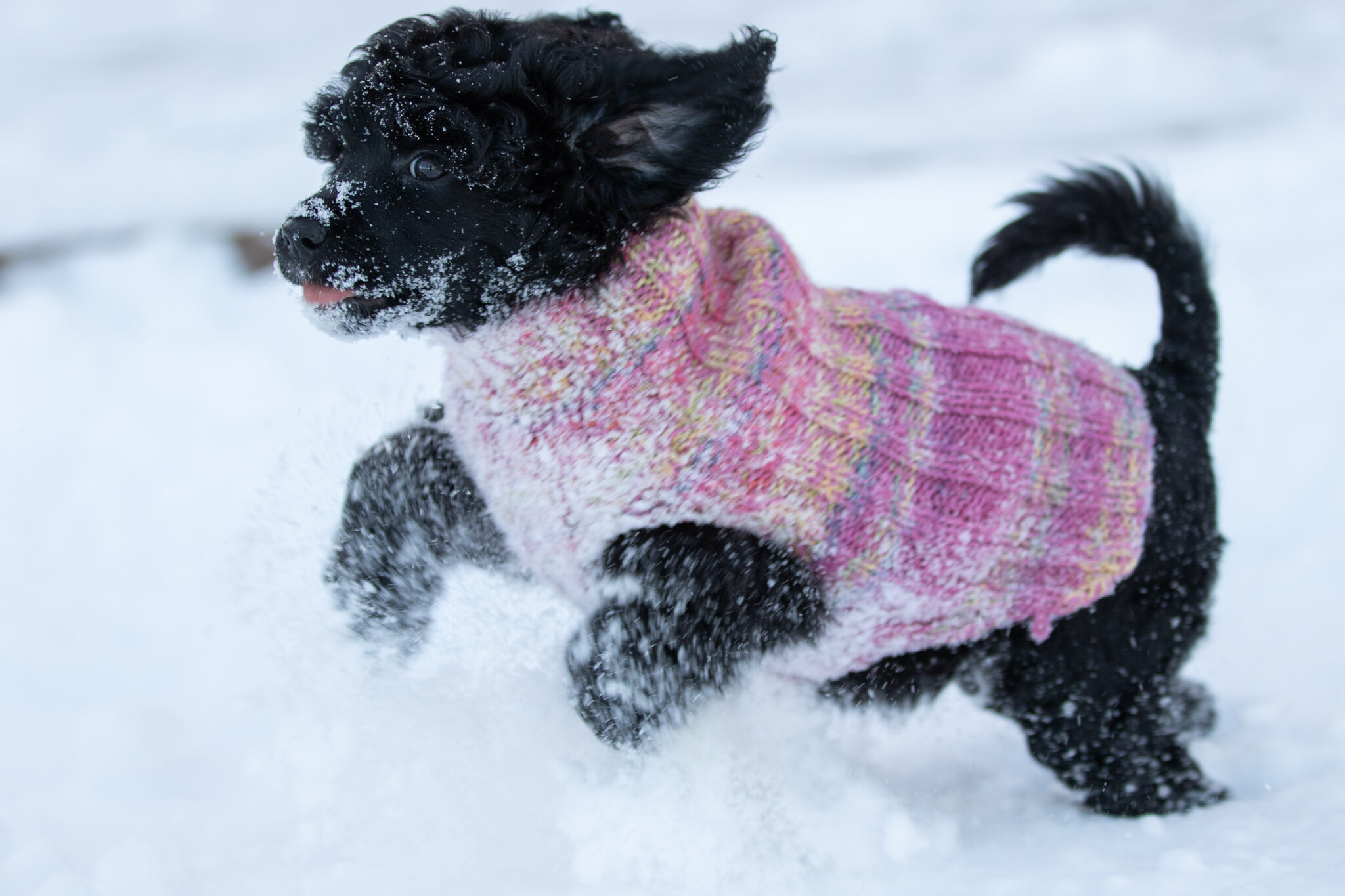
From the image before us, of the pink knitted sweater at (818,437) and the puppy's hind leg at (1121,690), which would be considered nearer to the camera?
the pink knitted sweater at (818,437)

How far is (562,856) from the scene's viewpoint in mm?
1620

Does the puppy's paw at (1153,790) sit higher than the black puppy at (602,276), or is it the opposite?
the black puppy at (602,276)

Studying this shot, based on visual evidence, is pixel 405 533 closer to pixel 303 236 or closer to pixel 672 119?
pixel 303 236

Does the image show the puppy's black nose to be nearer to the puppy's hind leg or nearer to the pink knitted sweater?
the pink knitted sweater

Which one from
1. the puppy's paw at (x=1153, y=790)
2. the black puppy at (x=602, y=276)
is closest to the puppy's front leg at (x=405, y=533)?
the black puppy at (x=602, y=276)

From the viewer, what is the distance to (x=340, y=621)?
1.80m

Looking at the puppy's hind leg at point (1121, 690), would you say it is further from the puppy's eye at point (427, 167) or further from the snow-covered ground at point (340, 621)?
the puppy's eye at point (427, 167)

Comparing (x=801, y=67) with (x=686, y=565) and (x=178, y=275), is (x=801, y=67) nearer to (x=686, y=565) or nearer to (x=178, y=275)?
(x=178, y=275)

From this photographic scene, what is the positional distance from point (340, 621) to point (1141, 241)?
1.67 metres

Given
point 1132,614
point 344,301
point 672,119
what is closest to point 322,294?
point 344,301

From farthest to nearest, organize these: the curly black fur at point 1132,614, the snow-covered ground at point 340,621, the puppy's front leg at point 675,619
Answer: the curly black fur at point 1132,614 < the snow-covered ground at point 340,621 < the puppy's front leg at point 675,619

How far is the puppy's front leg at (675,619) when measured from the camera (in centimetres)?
147

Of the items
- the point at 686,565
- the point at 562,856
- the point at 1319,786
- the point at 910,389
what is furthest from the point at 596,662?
the point at 1319,786

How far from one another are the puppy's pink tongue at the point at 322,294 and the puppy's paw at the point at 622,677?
0.58m
